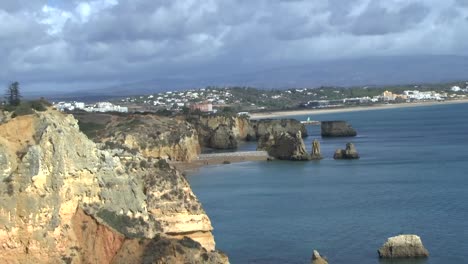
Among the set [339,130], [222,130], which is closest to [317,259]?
[222,130]

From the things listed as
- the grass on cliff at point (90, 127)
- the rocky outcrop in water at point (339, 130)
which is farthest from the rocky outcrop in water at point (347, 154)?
the rocky outcrop in water at point (339, 130)

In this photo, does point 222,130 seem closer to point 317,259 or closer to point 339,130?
point 339,130

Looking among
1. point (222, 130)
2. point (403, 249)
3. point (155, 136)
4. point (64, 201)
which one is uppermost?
point (64, 201)

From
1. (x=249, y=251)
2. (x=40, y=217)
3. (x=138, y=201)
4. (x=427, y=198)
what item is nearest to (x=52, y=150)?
(x=40, y=217)

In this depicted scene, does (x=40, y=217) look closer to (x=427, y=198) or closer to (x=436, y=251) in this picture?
(x=436, y=251)

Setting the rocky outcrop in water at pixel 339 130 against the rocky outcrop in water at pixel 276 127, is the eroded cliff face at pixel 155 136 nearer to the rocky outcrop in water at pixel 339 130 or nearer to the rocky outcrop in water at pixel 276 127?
the rocky outcrop in water at pixel 276 127
